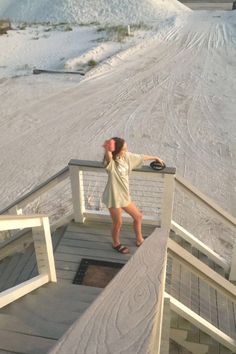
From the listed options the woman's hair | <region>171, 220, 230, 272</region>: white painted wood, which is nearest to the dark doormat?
<region>171, 220, 230, 272</region>: white painted wood

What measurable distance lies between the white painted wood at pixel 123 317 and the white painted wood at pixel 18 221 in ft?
4.59

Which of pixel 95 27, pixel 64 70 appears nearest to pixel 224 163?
pixel 64 70

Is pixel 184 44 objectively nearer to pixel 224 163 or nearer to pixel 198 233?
pixel 224 163

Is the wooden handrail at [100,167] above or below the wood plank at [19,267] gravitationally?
above

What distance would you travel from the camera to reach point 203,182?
30.8ft

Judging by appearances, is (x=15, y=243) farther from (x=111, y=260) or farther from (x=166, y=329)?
(x=166, y=329)

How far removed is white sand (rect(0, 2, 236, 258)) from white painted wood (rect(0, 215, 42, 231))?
5.00m

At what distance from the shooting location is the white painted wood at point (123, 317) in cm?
124

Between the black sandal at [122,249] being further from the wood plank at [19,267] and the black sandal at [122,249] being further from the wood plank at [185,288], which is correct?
the wood plank at [19,267]

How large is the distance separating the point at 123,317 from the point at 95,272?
3191 mm

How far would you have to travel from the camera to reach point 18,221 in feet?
9.83

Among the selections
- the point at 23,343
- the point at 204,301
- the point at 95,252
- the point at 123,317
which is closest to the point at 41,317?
the point at 23,343

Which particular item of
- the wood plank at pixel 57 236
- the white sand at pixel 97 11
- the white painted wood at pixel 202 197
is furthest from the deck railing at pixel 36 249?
the white sand at pixel 97 11

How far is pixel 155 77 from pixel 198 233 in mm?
10228
